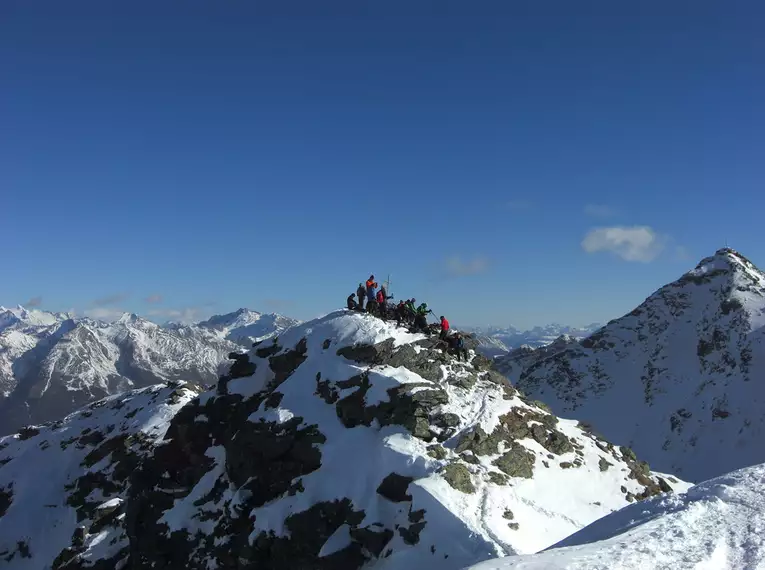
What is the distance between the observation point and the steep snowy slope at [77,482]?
4444 cm

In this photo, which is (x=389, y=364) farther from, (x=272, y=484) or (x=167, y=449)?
(x=167, y=449)

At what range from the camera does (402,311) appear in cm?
4131

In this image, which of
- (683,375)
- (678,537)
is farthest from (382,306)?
(683,375)

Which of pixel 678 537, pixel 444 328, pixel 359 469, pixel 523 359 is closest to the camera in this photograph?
pixel 678 537

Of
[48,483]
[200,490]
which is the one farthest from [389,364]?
[48,483]

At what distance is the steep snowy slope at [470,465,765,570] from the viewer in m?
12.1

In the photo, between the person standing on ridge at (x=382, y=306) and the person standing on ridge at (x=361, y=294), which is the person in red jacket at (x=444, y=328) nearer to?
the person standing on ridge at (x=382, y=306)

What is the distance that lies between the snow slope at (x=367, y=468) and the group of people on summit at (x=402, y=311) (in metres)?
1.41

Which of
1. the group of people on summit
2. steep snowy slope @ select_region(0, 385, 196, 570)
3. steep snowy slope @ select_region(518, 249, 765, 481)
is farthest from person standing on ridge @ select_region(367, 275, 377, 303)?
steep snowy slope @ select_region(518, 249, 765, 481)

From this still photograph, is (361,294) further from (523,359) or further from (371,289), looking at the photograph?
(523,359)

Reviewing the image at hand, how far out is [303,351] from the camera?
39.8 metres

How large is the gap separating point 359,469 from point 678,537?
54.4ft

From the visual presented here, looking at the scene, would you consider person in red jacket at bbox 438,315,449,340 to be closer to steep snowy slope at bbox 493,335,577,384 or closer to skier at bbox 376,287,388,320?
skier at bbox 376,287,388,320

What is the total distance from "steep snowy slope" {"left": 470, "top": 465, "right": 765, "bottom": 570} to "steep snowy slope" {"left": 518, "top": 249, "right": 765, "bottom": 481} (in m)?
56.0
